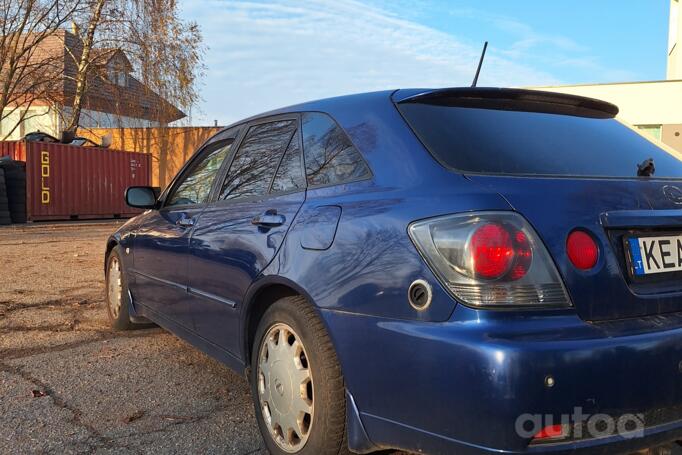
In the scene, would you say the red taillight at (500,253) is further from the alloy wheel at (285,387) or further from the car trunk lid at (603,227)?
the alloy wheel at (285,387)

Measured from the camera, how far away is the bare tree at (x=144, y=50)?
1000 inches

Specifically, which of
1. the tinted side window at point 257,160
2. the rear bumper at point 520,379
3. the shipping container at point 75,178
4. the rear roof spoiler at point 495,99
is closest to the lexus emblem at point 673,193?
the rear bumper at point 520,379

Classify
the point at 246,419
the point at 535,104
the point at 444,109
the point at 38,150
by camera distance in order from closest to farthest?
the point at 444,109, the point at 535,104, the point at 246,419, the point at 38,150

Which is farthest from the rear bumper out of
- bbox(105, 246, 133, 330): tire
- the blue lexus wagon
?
bbox(105, 246, 133, 330): tire

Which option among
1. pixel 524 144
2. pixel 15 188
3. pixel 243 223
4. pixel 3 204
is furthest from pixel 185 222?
pixel 15 188

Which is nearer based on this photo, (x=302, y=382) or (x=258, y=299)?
(x=302, y=382)

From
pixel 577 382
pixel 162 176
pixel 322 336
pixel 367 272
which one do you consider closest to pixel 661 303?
pixel 577 382

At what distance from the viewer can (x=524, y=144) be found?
237cm

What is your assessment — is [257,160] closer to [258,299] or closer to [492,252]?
[258,299]

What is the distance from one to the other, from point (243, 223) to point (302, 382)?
0.89 m

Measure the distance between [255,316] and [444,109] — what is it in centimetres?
126

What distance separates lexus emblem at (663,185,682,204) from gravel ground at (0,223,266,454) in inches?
79.1

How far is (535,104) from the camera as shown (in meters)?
2.67

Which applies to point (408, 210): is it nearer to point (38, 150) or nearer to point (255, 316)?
point (255, 316)
